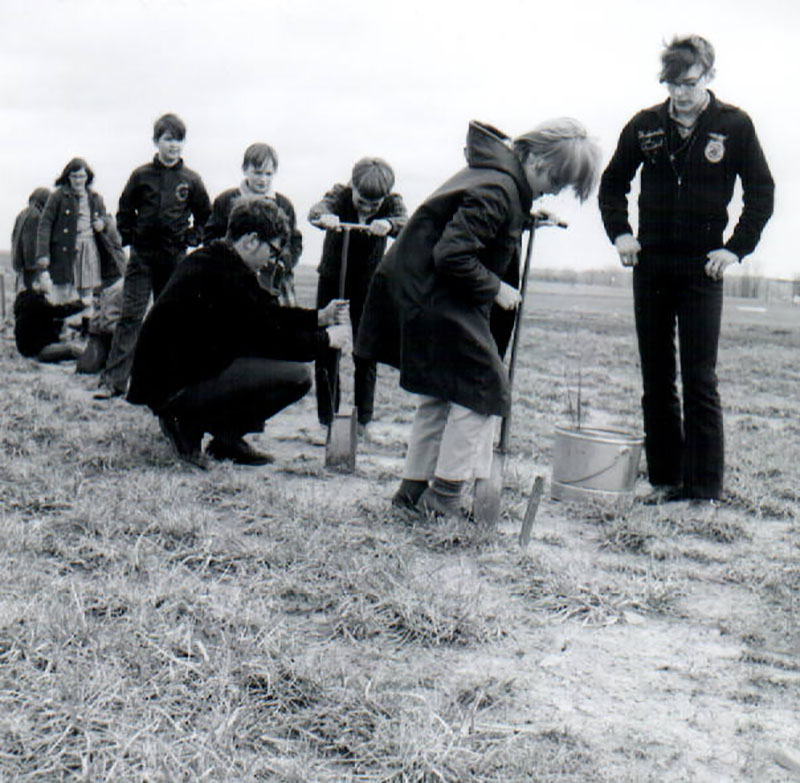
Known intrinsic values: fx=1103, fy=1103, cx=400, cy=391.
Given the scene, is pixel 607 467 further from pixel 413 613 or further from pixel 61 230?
pixel 61 230

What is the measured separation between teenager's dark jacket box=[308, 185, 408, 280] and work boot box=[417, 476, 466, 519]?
2435 mm

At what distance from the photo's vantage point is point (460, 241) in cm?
425

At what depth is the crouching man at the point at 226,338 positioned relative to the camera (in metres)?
5.40

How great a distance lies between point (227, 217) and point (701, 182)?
313cm

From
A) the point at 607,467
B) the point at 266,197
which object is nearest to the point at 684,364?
the point at 607,467

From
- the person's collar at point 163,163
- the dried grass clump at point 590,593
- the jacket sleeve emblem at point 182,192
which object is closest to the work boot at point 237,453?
the dried grass clump at point 590,593

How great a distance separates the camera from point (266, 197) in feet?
21.9

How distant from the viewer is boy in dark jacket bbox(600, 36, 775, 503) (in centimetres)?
495

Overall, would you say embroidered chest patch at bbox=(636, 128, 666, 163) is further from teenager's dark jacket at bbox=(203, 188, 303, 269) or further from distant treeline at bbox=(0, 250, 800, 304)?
distant treeline at bbox=(0, 250, 800, 304)

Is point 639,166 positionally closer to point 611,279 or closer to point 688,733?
point 688,733

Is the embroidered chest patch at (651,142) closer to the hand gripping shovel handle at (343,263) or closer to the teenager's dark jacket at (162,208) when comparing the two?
the hand gripping shovel handle at (343,263)

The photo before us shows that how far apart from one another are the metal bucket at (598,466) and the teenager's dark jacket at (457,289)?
834mm

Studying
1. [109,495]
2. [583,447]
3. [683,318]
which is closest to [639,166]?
[683,318]

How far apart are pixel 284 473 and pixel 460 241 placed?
1839 millimetres
